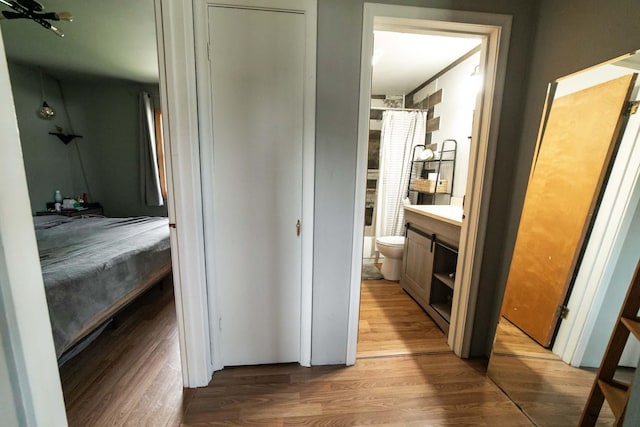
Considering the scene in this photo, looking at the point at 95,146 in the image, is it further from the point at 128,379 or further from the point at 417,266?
the point at 417,266

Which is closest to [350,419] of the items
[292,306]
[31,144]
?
[292,306]

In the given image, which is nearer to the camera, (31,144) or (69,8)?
(69,8)

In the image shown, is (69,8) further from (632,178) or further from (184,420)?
(632,178)

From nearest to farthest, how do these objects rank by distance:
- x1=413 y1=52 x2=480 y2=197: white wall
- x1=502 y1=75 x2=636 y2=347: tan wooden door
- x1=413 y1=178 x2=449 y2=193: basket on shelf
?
x1=502 y1=75 x2=636 y2=347: tan wooden door, x1=413 y1=52 x2=480 y2=197: white wall, x1=413 y1=178 x2=449 y2=193: basket on shelf

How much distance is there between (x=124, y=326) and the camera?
204 centimetres

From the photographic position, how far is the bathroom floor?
1800 millimetres

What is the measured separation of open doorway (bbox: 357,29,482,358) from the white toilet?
11 millimetres

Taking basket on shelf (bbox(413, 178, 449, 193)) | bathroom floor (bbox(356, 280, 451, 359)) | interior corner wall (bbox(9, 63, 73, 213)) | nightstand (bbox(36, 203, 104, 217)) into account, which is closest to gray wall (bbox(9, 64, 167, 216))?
interior corner wall (bbox(9, 63, 73, 213))

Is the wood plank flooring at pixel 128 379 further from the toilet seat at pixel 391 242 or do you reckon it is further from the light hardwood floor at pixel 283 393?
the toilet seat at pixel 391 242

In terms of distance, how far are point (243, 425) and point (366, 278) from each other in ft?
6.71

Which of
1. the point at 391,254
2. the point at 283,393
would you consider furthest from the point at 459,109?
the point at 283,393

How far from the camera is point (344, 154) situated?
1406 millimetres

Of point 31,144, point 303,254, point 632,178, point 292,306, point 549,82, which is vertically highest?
point 549,82

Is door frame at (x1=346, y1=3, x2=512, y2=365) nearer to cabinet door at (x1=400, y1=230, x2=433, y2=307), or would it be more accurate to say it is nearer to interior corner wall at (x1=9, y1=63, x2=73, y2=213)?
cabinet door at (x1=400, y1=230, x2=433, y2=307)
